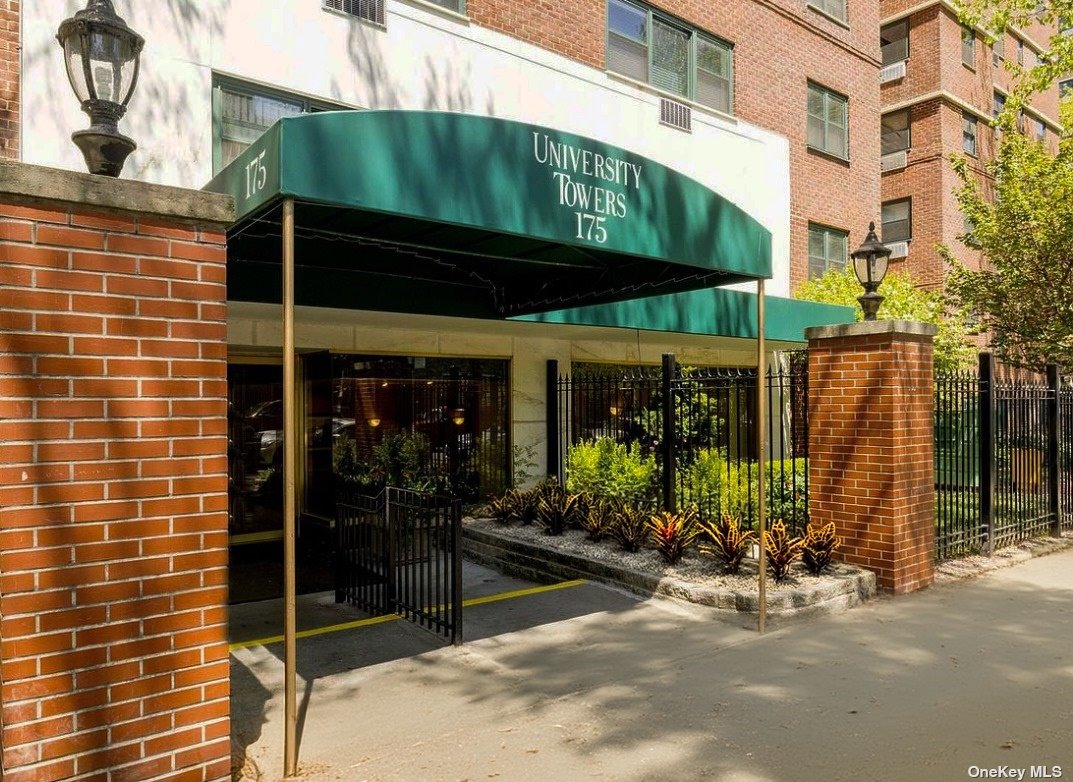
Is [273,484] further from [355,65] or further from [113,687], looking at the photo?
[113,687]

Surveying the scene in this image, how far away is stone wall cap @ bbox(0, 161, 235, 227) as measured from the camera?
292 cm

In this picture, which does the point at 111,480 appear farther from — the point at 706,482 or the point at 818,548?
the point at 706,482

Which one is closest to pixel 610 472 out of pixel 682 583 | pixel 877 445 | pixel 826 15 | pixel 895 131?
pixel 682 583

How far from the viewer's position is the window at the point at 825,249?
628 inches

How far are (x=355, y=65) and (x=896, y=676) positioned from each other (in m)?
8.54

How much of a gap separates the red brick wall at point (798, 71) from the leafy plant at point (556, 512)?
685cm

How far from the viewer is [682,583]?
6.84 meters

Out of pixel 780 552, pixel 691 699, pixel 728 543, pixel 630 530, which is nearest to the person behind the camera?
pixel 691 699

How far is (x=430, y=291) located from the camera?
8.37 m

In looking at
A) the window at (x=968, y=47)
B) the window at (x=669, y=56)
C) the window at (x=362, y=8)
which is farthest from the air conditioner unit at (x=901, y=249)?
the window at (x=362, y=8)

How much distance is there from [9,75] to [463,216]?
5.37 metres

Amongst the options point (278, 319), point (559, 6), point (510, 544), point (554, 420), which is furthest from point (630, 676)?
point (559, 6)

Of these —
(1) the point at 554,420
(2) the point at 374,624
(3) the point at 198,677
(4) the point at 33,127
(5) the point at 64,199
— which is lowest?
(2) the point at 374,624

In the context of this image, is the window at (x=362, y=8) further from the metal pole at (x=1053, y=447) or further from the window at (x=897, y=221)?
the window at (x=897, y=221)
